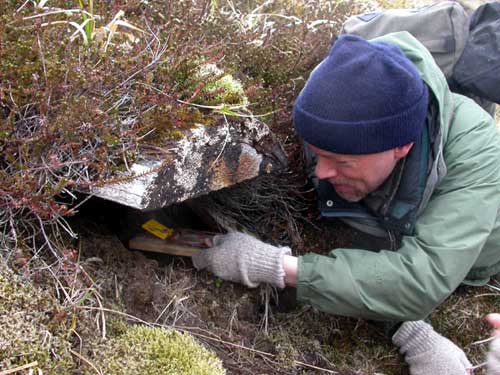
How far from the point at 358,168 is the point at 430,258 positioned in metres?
0.62

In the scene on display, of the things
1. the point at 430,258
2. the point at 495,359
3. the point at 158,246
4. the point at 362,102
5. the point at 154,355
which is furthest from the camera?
the point at 158,246

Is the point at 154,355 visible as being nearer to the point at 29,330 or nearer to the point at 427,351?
the point at 29,330

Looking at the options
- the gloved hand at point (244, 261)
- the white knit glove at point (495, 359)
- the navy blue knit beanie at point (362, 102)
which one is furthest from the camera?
the gloved hand at point (244, 261)

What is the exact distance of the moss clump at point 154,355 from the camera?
6.86ft

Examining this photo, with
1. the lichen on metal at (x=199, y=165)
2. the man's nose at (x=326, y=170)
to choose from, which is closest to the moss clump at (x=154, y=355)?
the lichen on metal at (x=199, y=165)

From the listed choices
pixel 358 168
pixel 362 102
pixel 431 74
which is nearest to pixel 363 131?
pixel 362 102

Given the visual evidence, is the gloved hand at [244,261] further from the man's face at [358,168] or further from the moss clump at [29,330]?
the moss clump at [29,330]

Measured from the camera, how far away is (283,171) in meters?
3.32

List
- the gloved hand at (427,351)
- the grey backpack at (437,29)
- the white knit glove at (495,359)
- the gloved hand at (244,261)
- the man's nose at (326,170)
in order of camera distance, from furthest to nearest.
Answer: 1. the grey backpack at (437,29)
2. the gloved hand at (427,351)
3. the gloved hand at (244,261)
4. the man's nose at (326,170)
5. the white knit glove at (495,359)

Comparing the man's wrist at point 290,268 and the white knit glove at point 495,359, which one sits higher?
the white knit glove at point 495,359

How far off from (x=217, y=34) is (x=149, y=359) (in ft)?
8.03

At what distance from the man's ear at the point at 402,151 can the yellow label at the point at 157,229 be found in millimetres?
1420

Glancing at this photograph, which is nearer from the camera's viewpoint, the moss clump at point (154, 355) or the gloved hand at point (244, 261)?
the moss clump at point (154, 355)

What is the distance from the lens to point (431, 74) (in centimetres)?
287
